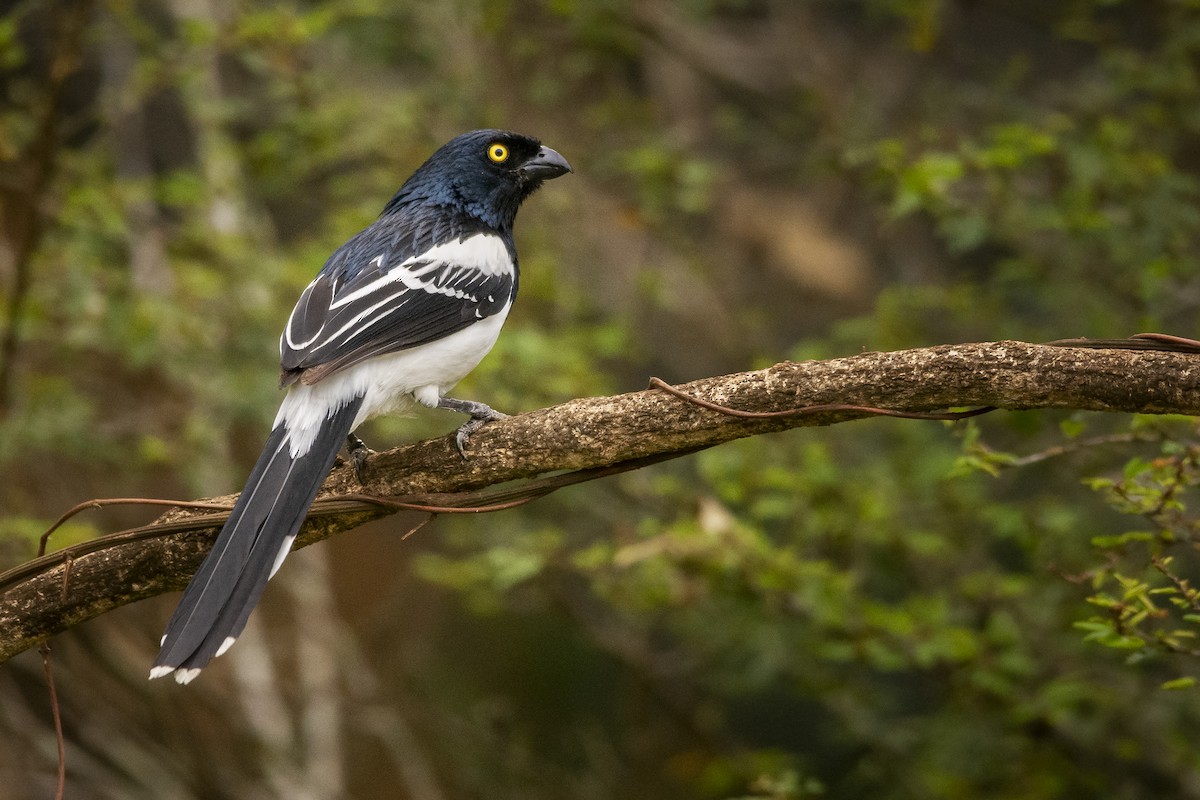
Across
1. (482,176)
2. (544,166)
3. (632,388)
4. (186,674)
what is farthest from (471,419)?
(632,388)

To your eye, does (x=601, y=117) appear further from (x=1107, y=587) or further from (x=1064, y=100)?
(x=1107, y=587)

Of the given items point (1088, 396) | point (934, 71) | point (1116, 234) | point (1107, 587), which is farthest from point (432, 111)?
point (1088, 396)

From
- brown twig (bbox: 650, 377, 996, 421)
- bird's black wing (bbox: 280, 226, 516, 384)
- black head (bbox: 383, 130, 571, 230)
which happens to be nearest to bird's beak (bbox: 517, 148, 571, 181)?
black head (bbox: 383, 130, 571, 230)

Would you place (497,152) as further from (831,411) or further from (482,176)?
(831,411)

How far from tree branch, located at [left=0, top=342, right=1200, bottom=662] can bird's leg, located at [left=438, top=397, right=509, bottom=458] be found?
29 millimetres

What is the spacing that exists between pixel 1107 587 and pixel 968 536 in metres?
0.69

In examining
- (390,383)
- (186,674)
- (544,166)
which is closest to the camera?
(186,674)

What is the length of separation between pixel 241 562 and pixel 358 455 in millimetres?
658

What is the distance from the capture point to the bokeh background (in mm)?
3934

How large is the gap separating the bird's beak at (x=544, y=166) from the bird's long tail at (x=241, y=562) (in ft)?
5.18

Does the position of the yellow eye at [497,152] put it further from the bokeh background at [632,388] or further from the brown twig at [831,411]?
the brown twig at [831,411]

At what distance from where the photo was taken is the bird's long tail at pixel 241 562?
6.73ft

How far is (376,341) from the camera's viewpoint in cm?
280

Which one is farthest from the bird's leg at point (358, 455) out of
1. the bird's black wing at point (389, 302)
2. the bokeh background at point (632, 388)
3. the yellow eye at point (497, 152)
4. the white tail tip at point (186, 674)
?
the yellow eye at point (497, 152)
